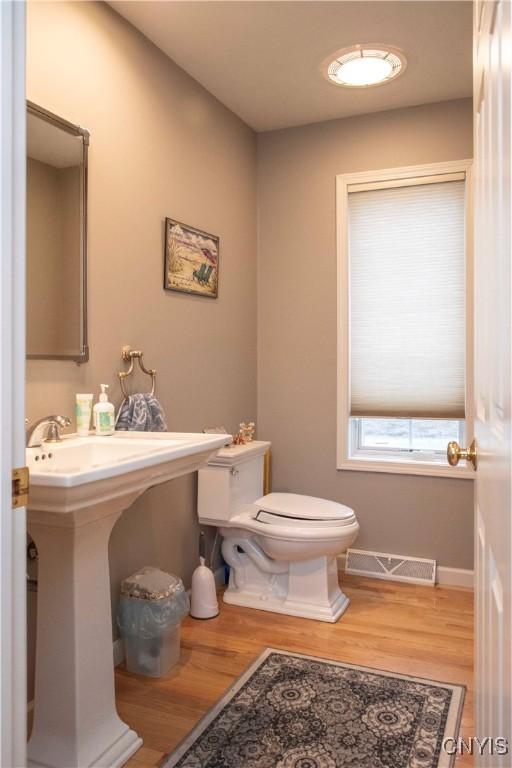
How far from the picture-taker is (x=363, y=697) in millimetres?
2092

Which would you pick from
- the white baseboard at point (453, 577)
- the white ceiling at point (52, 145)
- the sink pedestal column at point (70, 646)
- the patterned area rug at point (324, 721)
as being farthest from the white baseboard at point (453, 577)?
the white ceiling at point (52, 145)

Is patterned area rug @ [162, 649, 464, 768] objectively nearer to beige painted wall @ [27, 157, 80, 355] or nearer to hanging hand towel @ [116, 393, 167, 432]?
hanging hand towel @ [116, 393, 167, 432]

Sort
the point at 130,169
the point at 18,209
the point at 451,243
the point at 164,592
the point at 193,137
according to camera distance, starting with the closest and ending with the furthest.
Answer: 1. the point at 18,209
2. the point at 164,592
3. the point at 130,169
4. the point at 193,137
5. the point at 451,243

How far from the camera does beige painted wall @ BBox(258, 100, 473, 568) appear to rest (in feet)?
10.7

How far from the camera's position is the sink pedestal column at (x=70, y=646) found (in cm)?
166

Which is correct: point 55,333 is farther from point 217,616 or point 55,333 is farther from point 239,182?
point 239,182

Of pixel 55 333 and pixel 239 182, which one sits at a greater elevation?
pixel 239 182

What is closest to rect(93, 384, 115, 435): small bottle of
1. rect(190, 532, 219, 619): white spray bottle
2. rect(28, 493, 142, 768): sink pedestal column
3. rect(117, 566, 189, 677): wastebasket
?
rect(28, 493, 142, 768): sink pedestal column

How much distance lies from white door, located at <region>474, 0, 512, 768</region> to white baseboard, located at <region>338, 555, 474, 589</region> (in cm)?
208

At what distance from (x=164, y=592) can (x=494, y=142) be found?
192 centimetres

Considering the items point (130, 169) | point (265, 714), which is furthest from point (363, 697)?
point (130, 169)

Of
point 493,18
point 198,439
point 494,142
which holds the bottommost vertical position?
point 198,439

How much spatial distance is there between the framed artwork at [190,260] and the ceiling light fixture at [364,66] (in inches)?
39.3

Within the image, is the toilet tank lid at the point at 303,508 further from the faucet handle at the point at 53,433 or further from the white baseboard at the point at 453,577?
the faucet handle at the point at 53,433
